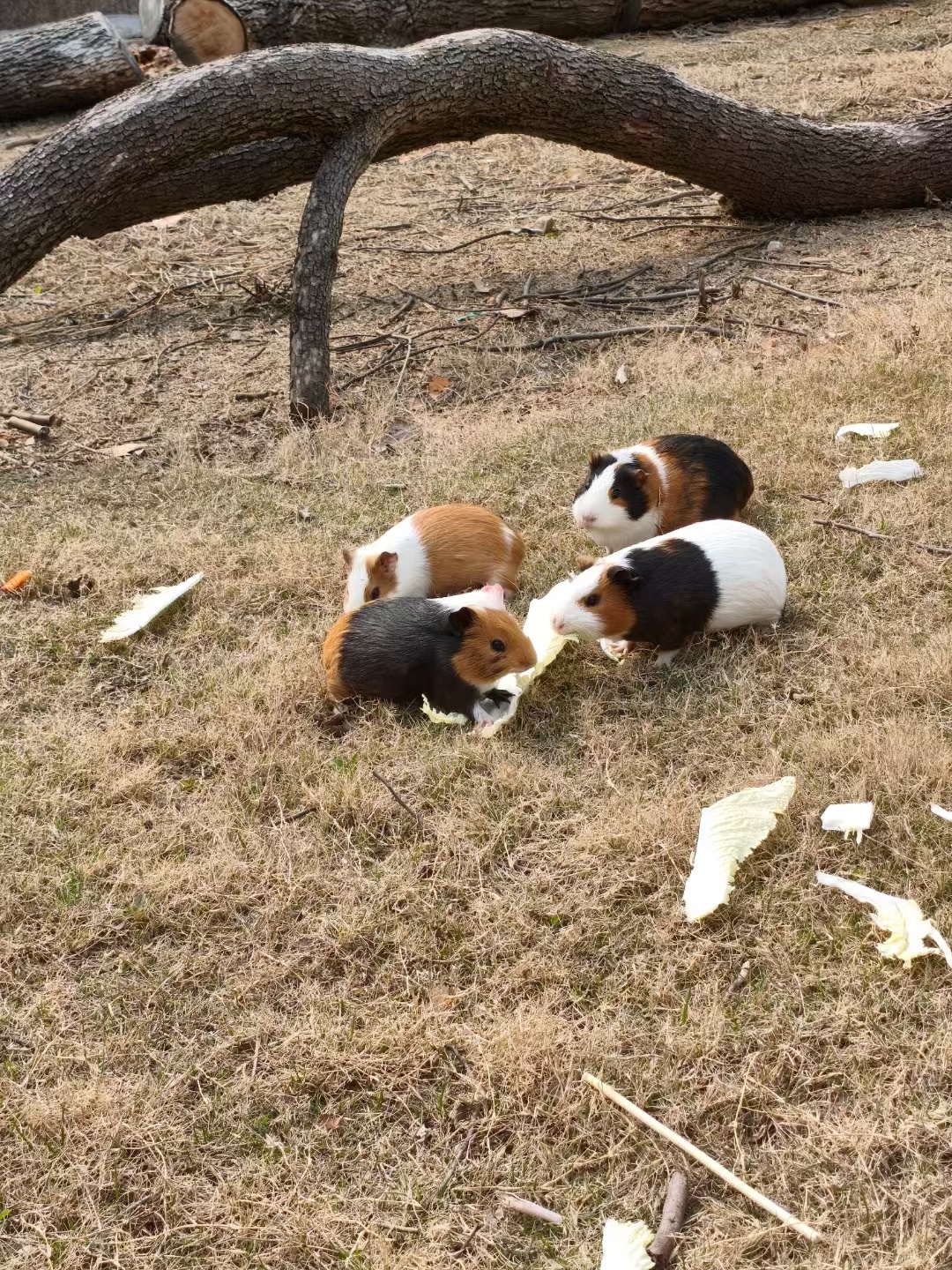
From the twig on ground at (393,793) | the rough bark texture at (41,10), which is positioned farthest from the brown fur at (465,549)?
the rough bark texture at (41,10)

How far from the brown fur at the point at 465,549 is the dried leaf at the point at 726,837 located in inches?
56.7

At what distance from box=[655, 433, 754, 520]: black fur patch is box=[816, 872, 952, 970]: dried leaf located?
5.98 ft

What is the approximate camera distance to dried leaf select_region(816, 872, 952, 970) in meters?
2.79

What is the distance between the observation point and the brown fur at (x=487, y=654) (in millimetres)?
3727

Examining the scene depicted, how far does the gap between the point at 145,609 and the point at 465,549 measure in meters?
1.28

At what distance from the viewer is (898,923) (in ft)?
9.47

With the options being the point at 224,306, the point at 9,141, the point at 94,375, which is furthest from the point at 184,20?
the point at 94,375

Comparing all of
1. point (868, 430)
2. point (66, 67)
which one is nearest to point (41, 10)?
point (66, 67)

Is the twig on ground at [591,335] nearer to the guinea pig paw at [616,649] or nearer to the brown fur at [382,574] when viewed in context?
the brown fur at [382,574]

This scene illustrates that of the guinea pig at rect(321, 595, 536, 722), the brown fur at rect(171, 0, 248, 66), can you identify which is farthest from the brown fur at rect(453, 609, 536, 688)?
the brown fur at rect(171, 0, 248, 66)

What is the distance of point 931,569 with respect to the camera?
14.0 feet

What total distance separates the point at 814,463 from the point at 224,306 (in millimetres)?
4397

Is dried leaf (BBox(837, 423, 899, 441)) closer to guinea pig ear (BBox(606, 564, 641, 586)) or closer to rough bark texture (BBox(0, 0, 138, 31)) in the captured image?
guinea pig ear (BBox(606, 564, 641, 586))

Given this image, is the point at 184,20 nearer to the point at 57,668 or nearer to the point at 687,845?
the point at 57,668
